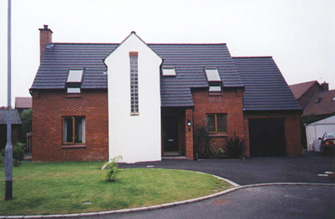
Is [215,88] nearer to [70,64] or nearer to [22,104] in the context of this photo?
[70,64]

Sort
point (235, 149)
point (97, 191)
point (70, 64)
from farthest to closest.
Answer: point (70, 64) < point (235, 149) < point (97, 191)

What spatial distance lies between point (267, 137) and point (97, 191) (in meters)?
14.9

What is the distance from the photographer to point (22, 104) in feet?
220

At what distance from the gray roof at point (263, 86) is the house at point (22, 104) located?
57.5 meters

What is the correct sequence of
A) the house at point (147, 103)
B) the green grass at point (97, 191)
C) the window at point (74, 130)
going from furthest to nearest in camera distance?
the window at point (74, 130)
the house at point (147, 103)
the green grass at point (97, 191)

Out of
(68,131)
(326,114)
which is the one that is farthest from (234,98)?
(326,114)

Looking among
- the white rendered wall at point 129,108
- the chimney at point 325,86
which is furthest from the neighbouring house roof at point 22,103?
the chimney at point 325,86

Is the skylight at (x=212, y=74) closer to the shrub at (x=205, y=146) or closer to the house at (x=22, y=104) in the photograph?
the shrub at (x=205, y=146)

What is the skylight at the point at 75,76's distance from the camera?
1806cm

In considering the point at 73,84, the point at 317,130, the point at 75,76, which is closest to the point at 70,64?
the point at 75,76

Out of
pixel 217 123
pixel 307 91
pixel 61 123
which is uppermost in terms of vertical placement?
pixel 307 91

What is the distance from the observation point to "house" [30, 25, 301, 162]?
1650 centimetres

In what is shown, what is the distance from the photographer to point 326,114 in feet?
128

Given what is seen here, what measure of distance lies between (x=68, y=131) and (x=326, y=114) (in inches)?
1375
